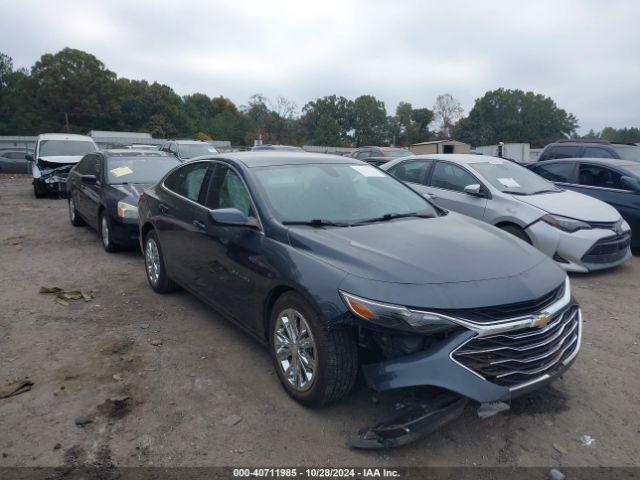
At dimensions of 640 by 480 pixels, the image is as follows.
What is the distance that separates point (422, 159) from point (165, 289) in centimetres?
457

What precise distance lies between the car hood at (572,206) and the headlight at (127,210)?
5172 millimetres

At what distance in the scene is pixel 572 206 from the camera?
263 inches

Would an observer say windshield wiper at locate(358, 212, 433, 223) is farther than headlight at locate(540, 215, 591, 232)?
No

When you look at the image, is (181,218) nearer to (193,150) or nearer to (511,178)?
(511,178)

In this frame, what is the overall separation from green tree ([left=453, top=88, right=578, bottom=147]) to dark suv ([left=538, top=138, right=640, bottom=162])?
72723 mm

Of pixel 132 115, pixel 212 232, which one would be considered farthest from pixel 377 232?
pixel 132 115

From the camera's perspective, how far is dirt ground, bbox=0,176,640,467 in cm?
290

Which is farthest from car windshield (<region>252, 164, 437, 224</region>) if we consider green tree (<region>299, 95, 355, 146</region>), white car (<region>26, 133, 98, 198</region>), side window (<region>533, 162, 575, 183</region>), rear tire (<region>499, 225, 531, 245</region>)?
green tree (<region>299, 95, 355, 146</region>)

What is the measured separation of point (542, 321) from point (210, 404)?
2.19m

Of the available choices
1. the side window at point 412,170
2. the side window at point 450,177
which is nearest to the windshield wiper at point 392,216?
the side window at point 450,177

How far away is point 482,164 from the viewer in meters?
7.50

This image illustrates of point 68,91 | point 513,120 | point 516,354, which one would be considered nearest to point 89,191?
point 516,354

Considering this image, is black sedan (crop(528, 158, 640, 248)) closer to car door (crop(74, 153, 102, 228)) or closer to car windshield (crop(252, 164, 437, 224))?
car windshield (crop(252, 164, 437, 224))

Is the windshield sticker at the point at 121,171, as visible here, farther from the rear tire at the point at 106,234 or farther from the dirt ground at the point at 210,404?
the dirt ground at the point at 210,404
